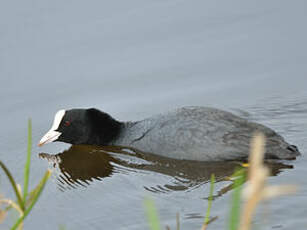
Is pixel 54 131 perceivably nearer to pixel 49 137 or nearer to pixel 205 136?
pixel 49 137

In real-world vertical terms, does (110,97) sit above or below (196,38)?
below

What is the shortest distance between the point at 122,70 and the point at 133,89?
41cm

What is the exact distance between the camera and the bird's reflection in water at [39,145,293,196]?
5191 millimetres

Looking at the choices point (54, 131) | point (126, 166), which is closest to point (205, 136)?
point (126, 166)

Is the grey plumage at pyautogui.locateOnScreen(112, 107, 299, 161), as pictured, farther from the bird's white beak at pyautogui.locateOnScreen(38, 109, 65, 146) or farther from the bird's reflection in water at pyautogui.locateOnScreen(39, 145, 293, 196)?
the bird's white beak at pyautogui.locateOnScreen(38, 109, 65, 146)

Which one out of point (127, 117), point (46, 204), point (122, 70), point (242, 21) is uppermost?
point (242, 21)

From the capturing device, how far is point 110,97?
6969 mm

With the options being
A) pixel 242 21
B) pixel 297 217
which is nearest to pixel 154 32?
pixel 242 21

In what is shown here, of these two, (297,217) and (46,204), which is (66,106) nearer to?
(46,204)

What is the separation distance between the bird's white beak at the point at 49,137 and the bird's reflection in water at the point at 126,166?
7.6 inches

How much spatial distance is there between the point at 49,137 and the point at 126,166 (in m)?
0.93

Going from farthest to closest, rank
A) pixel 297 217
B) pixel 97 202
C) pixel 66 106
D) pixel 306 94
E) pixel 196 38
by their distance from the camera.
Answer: pixel 196 38 < pixel 66 106 < pixel 306 94 < pixel 97 202 < pixel 297 217

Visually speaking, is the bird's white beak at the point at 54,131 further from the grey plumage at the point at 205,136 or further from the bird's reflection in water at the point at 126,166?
the grey plumage at the point at 205,136

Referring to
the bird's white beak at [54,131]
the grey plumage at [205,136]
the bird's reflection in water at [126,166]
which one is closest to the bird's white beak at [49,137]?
the bird's white beak at [54,131]
